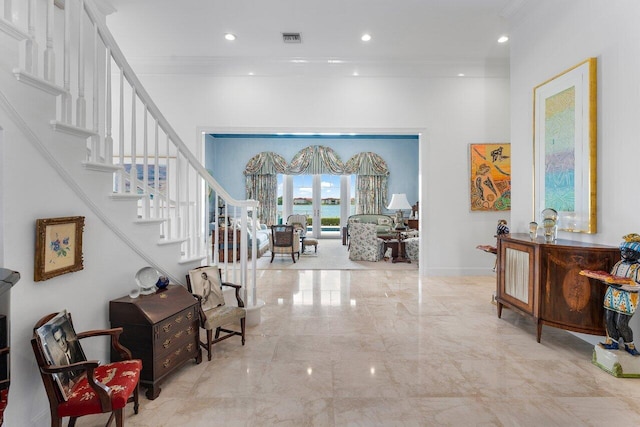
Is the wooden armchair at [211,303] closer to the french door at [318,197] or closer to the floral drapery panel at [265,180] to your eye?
the floral drapery panel at [265,180]

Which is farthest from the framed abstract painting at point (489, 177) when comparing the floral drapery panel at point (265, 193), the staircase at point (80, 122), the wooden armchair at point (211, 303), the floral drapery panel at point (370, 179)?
the floral drapery panel at point (265, 193)

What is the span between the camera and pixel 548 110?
3.48m

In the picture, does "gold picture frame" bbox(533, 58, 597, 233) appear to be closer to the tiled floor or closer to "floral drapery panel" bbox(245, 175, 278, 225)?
the tiled floor

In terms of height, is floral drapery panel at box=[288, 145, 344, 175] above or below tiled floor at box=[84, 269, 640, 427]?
above

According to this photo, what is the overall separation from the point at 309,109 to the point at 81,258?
4.44m

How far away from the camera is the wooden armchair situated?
271 cm

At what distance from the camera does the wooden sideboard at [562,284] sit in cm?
267

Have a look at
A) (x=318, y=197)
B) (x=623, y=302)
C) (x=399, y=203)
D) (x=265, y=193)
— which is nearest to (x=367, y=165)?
(x=318, y=197)

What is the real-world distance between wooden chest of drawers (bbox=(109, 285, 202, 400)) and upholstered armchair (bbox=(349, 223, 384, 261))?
16.8ft

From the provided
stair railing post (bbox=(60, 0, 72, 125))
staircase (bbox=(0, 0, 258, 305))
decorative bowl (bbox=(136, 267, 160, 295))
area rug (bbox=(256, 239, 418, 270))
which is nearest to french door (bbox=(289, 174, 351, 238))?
area rug (bbox=(256, 239, 418, 270))

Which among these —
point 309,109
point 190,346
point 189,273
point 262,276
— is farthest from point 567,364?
point 309,109

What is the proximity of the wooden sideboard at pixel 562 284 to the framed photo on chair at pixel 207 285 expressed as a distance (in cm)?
277

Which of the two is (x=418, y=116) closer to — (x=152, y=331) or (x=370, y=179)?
(x=370, y=179)

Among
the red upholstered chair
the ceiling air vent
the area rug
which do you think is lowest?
the area rug
